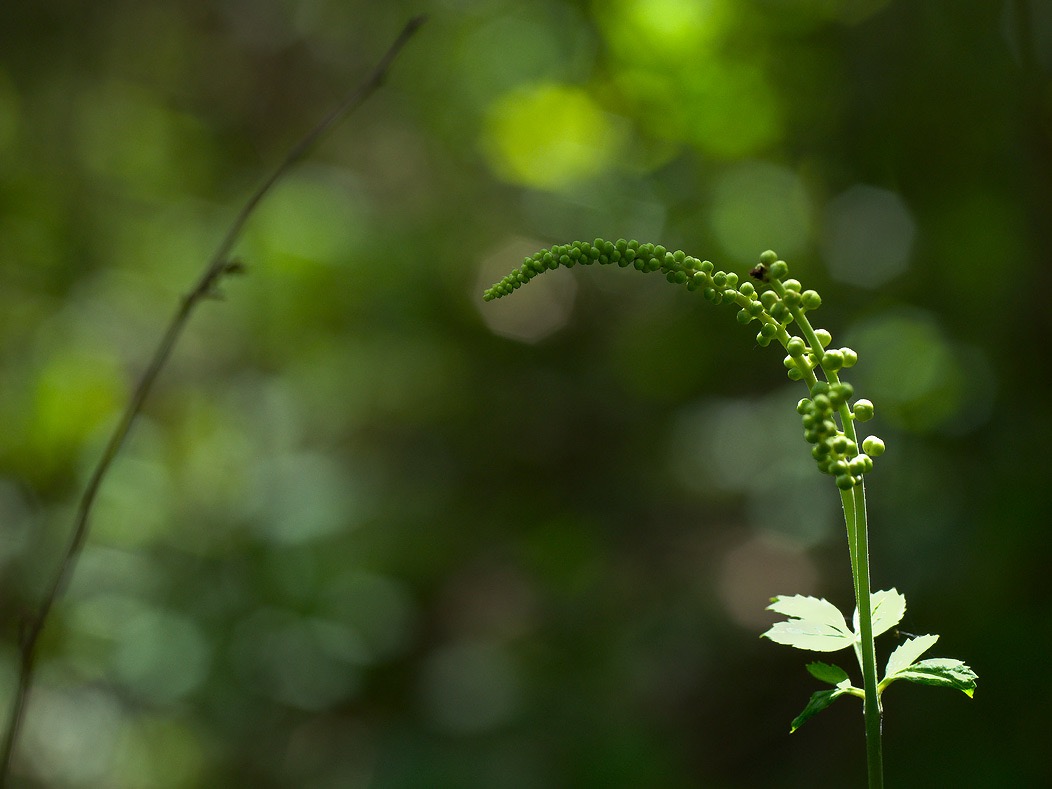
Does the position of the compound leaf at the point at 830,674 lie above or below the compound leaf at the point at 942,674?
below

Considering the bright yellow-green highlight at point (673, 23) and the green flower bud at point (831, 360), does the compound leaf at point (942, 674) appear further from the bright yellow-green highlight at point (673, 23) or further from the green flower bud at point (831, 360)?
the bright yellow-green highlight at point (673, 23)

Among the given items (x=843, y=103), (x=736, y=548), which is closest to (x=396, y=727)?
(x=736, y=548)

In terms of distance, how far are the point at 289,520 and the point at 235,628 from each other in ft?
1.40

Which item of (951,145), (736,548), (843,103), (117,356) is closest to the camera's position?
(951,145)

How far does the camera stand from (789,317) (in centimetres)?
67

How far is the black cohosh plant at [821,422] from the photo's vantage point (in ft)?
2.09

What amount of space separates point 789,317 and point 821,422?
9cm

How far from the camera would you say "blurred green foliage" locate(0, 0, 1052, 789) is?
2531 millimetres

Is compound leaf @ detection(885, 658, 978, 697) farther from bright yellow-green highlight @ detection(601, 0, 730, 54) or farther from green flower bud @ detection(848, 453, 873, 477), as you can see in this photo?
bright yellow-green highlight @ detection(601, 0, 730, 54)

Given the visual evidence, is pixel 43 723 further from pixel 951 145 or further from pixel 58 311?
pixel 951 145

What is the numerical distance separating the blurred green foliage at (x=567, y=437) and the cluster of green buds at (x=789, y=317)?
1.84m

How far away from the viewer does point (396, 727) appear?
2.87 meters

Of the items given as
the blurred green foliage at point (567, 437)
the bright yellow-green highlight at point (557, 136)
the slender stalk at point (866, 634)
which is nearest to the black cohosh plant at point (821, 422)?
the slender stalk at point (866, 634)

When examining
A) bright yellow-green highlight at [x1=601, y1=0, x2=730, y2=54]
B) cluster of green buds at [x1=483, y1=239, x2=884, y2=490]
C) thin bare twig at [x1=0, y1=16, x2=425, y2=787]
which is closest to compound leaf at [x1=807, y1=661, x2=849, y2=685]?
cluster of green buds at [x1=483, y1=239, x2=884, y2=490]
